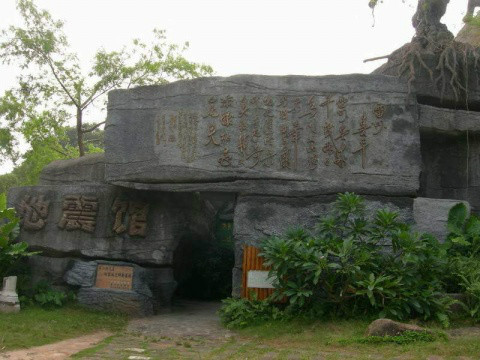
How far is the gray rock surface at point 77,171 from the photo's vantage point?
8.80 metres

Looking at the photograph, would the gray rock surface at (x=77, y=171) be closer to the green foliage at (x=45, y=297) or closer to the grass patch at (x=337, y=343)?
the green foliage at (x=45, y=297)

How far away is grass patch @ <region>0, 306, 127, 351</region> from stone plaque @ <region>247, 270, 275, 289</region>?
1.73 m

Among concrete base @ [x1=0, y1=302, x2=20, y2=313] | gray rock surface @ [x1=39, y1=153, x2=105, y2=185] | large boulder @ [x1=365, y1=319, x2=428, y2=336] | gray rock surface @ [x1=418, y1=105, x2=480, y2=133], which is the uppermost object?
gray rock surface @ [x1=418, y1=105, x2=480, y2=133]

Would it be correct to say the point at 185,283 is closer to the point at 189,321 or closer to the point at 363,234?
the point at 189,321

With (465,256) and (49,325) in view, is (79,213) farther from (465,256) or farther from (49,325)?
(465,256)

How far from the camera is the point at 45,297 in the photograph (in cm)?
699

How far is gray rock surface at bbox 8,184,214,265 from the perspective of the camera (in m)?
7.46

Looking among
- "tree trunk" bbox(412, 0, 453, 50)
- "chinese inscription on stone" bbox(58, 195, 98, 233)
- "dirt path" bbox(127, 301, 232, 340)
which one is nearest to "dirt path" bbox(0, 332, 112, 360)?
"dirt path" bbox(127, 301, 232, 340)

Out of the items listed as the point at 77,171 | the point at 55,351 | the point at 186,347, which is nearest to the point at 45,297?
the point at 55,351

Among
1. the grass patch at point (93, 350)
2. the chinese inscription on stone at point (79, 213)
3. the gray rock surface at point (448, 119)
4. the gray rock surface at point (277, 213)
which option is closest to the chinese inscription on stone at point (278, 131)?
the gray rock surface at point (277, 213)

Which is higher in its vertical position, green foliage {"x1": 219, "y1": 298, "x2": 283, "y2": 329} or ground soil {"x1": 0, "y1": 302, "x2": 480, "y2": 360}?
green foliage {"x1": 219, "y1": 298, "x2": 283, "y2": 329}

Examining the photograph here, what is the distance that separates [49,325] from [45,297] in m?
1.09

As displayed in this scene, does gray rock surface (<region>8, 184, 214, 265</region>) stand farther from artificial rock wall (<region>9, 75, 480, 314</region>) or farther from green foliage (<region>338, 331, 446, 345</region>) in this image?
green foliage (<region>338, 331, 446, 345</region>)

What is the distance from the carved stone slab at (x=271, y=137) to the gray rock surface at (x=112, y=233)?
583 mm
